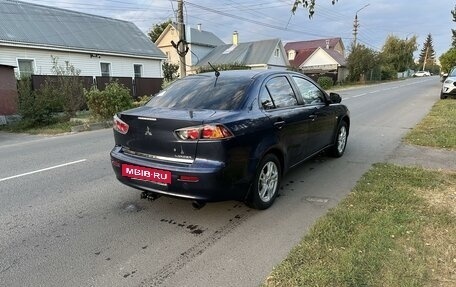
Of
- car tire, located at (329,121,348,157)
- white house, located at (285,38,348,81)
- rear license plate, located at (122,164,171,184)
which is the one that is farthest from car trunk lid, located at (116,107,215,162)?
white house, located at (285,38,348,81)

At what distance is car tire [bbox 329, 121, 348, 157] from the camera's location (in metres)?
6.79

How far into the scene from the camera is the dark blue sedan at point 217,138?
12.2 ft

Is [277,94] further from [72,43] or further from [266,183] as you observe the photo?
[72,43]

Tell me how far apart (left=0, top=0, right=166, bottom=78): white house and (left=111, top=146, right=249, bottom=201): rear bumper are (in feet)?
59.1

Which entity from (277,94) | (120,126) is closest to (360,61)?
(277,94)

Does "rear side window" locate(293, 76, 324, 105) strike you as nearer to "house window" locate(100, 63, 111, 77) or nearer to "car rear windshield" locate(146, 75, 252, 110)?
"car rear windshield" locate(146, 75, 252, 110)

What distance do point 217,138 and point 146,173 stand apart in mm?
893

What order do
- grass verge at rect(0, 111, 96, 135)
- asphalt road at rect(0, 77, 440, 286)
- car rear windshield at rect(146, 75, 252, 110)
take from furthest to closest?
grass verge at rect(0, 111, 96, 135) < car rear windshield at rect(146, 75, 252, 110) < asphalt road at rect(0, 77, 440, 286)

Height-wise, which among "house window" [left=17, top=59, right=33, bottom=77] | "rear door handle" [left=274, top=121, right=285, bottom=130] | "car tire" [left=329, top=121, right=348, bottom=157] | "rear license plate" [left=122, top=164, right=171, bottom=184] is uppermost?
"house window" [left=17, top=59, right=33, bottom=77]

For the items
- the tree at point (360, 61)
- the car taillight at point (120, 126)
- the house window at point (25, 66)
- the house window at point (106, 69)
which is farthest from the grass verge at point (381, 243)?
the tree at point (360, 61)

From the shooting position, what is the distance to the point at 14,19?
19938 millimetres

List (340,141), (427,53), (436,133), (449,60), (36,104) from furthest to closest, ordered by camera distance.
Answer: (427,53) < (449,60) < (36,104) < (436,133) < (340,141)

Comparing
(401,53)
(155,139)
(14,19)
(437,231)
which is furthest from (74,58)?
(401,53)

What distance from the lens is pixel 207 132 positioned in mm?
3695
